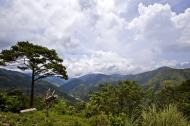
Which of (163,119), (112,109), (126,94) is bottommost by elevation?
(163,119)

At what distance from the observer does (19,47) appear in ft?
154

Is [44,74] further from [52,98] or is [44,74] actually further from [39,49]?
[52,98]

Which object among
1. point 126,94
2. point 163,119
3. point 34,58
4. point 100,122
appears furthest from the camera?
point 126,94

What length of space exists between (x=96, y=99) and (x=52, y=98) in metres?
43.5

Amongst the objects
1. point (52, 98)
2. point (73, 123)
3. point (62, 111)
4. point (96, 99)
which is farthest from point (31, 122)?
point (96, 99)

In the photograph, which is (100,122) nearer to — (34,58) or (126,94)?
(34,58)

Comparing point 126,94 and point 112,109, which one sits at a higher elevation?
point 126,94

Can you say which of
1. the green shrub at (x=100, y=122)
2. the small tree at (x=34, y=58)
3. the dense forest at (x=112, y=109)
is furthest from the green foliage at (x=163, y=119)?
the small tree at (x=34, y=58)

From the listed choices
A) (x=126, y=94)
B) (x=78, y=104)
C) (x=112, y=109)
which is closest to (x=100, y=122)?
(x=78, y=104)

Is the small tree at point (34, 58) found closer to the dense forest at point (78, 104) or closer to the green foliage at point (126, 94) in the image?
the dense forest at point (78, 104)

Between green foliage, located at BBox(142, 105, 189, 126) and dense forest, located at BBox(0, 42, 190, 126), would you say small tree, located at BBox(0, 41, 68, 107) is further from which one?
green foliage, located at BBox(142, 105, 189, 126)

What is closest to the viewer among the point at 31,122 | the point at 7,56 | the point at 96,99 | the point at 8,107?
the point at 31,122

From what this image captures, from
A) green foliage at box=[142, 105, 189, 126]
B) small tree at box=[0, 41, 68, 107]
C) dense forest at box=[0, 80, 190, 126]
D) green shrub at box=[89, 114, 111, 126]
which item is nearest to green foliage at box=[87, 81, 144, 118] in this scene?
dense forest at box=[0, 80, 190, 126]

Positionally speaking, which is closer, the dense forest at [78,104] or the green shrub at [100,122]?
the dense forest at [78,104]
